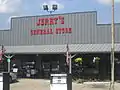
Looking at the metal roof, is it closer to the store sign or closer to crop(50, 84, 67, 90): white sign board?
the store sign

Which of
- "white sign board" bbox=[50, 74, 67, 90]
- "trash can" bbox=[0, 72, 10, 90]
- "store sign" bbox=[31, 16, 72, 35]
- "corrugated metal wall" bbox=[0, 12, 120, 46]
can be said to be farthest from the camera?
"store sign" bbox=[31, 16, 72, 35]

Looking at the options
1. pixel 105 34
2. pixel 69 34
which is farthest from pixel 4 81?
pixel 69 34

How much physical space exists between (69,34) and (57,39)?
158 cm

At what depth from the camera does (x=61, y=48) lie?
40125 mm

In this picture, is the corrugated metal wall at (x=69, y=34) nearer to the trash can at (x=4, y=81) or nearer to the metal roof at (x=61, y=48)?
the metal roof at (x=61, y=48)

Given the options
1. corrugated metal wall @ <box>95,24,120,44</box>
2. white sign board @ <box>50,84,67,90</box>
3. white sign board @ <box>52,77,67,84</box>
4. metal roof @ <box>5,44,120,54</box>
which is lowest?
white sign board @ <box>50,84,67,90</box>

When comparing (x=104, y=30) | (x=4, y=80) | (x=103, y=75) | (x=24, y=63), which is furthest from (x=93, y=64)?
(x=4, y=80)

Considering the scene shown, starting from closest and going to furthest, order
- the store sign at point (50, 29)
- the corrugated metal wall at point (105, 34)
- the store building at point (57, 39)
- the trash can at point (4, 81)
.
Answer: the trash can at point (4, 81)
the corrugated metal wall at point (105, 34)
the store building at point (57, 39)
the store sign at point (50, 29)

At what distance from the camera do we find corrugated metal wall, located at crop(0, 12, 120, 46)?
3969 cm

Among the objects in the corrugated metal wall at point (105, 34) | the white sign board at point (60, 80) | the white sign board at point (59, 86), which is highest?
the corrugated metal wall at point (105, 34)

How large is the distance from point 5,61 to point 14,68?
202 centimetres

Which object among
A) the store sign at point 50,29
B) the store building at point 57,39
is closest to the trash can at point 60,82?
the store building at point 57,39

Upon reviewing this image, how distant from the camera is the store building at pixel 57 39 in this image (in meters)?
39.2

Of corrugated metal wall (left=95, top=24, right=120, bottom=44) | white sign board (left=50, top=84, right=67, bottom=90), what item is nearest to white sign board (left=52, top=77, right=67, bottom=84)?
white sign board (left=50, top=84, right=67, bottom=90)
